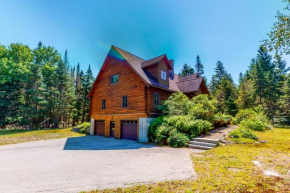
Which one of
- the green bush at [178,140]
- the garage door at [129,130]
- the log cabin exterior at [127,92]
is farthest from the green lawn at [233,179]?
the garage door at [129,130]

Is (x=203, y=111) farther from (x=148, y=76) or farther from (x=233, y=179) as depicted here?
(x=233, y=179)

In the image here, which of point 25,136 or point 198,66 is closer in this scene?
point 25,136

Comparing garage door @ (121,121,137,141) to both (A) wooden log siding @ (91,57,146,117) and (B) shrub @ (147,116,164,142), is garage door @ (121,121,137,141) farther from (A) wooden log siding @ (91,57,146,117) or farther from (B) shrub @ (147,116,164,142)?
(B) shrub @ (147,116,164,142)

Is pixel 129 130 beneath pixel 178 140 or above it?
above

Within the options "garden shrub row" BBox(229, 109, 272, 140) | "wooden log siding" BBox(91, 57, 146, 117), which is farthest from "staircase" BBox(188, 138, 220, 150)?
"wooden log siding" BBox(91, 57, 146, 117)

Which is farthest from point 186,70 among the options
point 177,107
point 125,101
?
point 125,101

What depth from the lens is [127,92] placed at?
14383 mm

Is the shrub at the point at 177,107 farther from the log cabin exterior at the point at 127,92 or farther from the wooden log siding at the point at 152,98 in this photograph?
the log cabin exterior at the point at 127,92

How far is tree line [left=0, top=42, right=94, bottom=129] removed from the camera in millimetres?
25344

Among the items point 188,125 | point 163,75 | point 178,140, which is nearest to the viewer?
point 178,140

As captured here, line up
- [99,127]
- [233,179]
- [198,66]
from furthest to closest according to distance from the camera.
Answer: [198,66] → [99,127] → [233,179]

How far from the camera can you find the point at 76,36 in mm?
16047

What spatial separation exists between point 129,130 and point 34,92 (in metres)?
23.3

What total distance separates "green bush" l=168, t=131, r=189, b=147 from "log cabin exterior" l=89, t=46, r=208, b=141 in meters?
3.35
